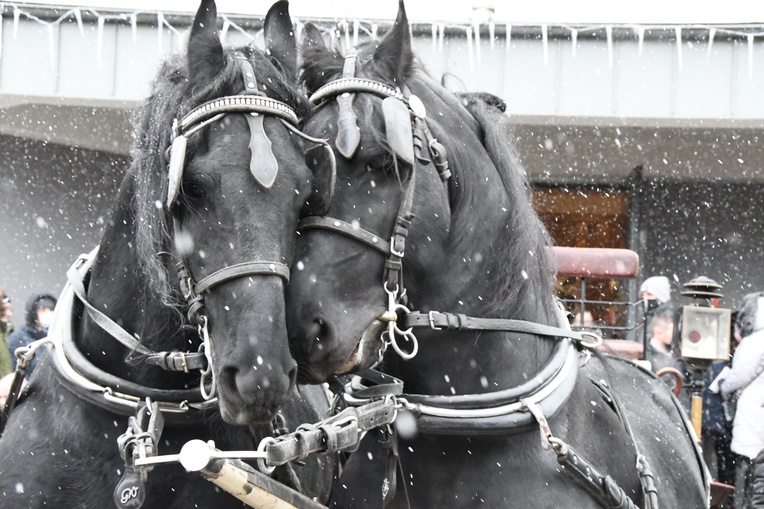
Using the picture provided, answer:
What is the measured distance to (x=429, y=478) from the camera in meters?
2.98

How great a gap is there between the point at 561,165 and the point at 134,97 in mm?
5498

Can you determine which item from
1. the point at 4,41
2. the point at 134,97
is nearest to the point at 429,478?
the point at 134,97

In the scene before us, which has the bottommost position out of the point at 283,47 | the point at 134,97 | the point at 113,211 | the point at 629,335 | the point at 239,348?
the point at 629,335

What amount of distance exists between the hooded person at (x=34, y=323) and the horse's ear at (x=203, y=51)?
4.88 m

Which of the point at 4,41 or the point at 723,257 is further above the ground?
the point at 4,41

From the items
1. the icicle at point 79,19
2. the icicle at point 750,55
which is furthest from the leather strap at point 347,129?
the icicle at point 750,55

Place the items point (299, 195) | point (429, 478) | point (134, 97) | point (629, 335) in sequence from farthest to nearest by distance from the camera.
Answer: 1. point (629, 335)
2. point (134, 97)
3. point (429, 478)
4. point (299, 195)

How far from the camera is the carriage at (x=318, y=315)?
8.55 ft

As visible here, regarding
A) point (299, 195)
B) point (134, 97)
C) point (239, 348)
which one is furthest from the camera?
point (134, 97)

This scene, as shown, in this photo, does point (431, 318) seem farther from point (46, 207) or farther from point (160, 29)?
point (46, 207)

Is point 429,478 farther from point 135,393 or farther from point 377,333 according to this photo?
point 135,393

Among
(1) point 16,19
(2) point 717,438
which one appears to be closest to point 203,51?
(2) point 717,438

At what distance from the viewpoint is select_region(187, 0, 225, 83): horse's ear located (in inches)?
112

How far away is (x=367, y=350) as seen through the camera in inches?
110
